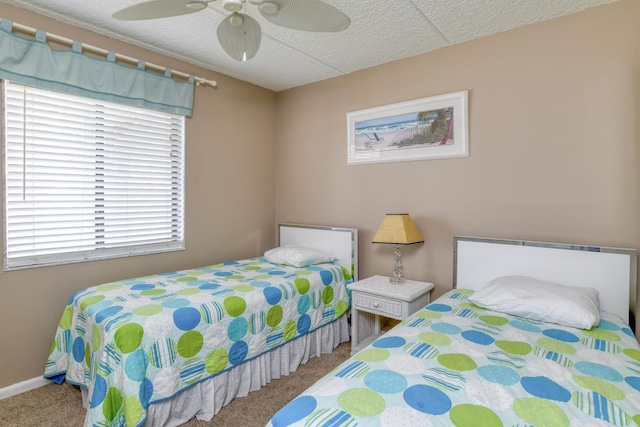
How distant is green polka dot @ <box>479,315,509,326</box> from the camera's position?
169cm

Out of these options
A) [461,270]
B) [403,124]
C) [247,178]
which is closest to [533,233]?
[461,270]

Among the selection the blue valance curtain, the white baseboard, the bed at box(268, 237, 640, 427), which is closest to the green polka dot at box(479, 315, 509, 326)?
the bed at box(268, 237, 640, 427)

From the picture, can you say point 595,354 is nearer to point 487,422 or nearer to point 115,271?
point 487,422

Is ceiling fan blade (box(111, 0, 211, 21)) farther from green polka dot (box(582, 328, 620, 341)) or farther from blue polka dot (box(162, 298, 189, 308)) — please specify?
green polka dot (box(582, 328, 620, 341))

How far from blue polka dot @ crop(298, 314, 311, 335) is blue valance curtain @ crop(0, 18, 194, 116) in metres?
1.93

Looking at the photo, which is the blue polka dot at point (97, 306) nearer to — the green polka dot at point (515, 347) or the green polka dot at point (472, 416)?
the green polka dot at point (472, 416)

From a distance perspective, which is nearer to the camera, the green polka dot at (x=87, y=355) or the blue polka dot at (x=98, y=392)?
the blue polka dot at (x=98, y=392)

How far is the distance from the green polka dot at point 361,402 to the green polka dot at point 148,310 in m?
1.16

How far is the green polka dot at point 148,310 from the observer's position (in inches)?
68.1

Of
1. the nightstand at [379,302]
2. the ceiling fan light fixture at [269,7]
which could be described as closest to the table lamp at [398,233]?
the nightstand at [379,302]

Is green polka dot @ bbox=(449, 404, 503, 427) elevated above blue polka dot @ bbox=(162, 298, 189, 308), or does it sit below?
below

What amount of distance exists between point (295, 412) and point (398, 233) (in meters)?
1.69

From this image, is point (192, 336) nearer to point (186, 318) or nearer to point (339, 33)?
point (186, 318)

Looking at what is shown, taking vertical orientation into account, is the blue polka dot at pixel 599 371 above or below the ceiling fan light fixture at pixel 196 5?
below
